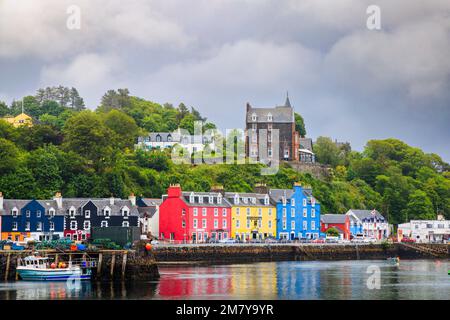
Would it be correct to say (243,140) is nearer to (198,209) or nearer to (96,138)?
(96,138)

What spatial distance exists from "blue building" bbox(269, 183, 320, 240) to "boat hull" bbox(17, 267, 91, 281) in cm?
4369

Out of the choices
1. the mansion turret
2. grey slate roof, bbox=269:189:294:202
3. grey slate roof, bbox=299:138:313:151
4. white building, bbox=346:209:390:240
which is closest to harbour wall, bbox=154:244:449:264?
grey slate roof, bbox=269:189:294:202

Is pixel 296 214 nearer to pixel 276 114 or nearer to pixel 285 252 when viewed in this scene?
pixel 285 252

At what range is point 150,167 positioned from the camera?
11225cm

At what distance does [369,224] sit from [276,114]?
95.1 ft

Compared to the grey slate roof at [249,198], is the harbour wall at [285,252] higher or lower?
lower

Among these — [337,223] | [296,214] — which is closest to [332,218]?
[337,223]

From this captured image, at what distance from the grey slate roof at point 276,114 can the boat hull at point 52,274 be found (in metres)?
81.8

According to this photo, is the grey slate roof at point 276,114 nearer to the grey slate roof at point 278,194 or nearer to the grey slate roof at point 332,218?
the grey slate roof at point 332,218

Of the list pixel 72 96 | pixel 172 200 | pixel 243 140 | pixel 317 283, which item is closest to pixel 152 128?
pixel 243 140

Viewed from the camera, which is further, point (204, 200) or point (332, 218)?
point (332, 218)

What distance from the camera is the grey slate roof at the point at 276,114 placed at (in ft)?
448

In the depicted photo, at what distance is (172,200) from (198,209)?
9.09 feet

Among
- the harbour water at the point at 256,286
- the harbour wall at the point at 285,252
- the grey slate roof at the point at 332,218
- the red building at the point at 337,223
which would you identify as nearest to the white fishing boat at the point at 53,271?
the harbour water at the point at 256,286
